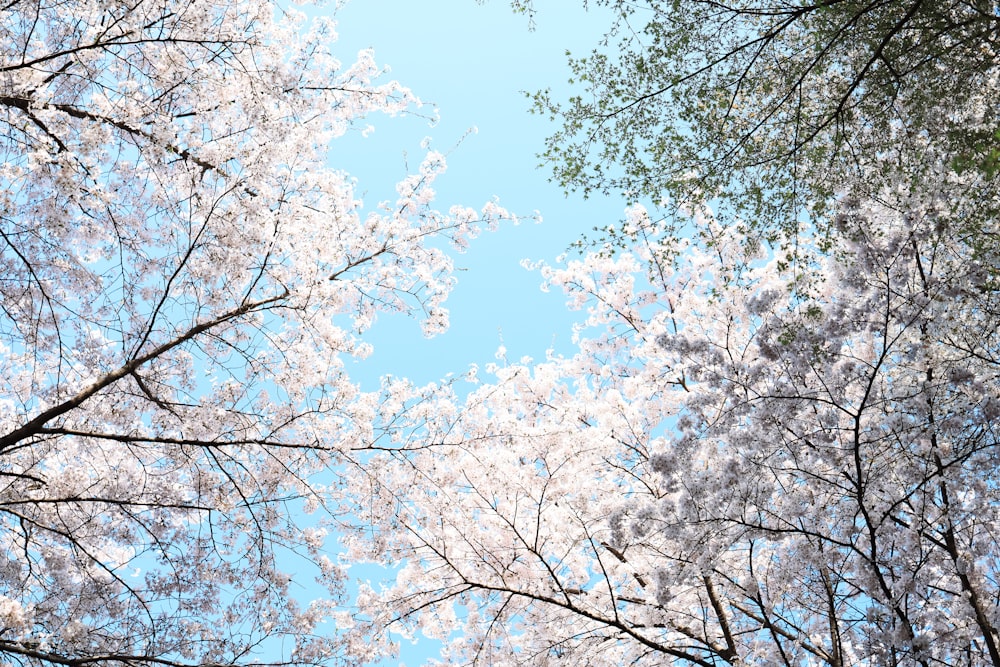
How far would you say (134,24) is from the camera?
14.1 ft

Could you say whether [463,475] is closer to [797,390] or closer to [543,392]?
[543,392]

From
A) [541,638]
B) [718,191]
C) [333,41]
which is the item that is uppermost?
[333,41]

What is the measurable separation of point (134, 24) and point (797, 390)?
498cm

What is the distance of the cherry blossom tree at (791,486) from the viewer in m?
4.28

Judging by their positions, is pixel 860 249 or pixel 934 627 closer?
pixel 860 249

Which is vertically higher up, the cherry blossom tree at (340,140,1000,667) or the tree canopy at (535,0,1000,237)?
the tree canopy at (535,0,1000,237)

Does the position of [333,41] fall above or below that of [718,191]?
above

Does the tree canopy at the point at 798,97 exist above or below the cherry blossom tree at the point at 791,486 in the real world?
above

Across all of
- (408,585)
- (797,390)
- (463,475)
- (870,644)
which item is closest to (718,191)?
(797,390)

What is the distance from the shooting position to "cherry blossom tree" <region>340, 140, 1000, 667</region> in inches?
168

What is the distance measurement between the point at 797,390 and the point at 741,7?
2.69 m

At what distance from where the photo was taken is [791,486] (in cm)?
512

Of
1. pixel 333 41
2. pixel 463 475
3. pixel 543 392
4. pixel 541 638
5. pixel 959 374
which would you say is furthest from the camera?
pixel 543 392

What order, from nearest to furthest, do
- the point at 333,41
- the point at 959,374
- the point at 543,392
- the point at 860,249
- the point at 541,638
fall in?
the point at 959,374 < the point at 860,249 < the point at 333,41 < the point at 541,638 < the point at 543,392
